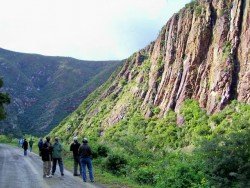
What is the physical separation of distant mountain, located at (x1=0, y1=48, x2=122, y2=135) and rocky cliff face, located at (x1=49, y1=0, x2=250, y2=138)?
55132 mm

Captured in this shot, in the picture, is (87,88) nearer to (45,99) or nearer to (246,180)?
(45,99)

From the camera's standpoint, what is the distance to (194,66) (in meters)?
62.6

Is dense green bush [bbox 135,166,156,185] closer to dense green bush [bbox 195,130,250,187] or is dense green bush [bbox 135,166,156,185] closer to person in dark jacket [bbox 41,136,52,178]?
person in dark jacket [bbox 41,136,52,178]

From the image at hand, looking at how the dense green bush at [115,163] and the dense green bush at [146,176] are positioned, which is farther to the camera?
the dense green bush at [115,163]

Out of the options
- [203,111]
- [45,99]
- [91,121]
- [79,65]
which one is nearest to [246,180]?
[203,111]

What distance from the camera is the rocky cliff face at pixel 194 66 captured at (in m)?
55.2

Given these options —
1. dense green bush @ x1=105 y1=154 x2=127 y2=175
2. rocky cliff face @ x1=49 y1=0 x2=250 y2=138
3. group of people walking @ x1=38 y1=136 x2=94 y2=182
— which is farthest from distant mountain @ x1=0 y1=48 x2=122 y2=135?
group of people walking @ x1=38 y1=136 x2=94 y2=182

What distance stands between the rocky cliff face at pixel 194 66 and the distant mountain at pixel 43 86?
55.1 m

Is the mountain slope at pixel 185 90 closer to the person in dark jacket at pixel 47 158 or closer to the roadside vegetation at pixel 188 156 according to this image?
the roadside vegetation at pixel 188 156

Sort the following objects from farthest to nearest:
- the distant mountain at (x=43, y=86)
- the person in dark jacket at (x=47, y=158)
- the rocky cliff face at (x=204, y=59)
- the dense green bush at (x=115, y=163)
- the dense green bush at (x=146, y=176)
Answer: the distant mountain at (x=43, y=86) → the rocky cliff face at (x=204, y=59) → the dense green bush at (x=115, y=163) → the dense green bush at (x=146, y=176) → the person in dark jacket at (x=47, y=158)

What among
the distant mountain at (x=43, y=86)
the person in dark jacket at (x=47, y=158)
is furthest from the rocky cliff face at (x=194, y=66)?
the distant mountain at (x=43, y=86)

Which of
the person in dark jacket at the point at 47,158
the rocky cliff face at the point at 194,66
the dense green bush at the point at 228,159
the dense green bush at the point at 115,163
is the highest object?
the rocky cliff face at the point at 194,66

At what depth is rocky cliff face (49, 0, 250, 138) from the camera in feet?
181

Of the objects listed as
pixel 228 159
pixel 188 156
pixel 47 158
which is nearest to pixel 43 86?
pixel 188 156
